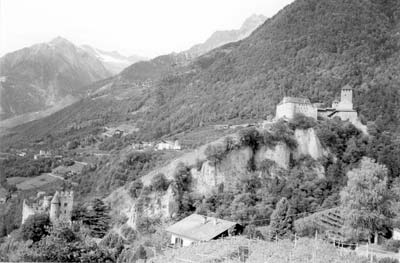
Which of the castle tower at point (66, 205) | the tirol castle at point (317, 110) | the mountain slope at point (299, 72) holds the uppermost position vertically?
the mountain slope at point (299, 72)

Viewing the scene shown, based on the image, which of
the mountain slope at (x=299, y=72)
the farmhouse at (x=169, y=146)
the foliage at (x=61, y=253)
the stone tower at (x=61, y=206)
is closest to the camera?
the foliage at (x=61, y=253)

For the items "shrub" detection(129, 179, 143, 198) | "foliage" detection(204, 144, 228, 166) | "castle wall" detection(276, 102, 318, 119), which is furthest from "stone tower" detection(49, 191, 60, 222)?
"castle wall" detection(276, 102, 318, 119)

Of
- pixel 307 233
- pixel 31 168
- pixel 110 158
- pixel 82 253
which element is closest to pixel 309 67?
pixel 110 158

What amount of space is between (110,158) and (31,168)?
782 inches

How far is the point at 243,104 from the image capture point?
103 metres

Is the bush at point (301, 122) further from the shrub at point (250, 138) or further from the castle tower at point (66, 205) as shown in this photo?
the castle tower at point (66, 205)

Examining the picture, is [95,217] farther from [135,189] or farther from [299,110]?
[299,110]

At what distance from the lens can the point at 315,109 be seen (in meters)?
58.3

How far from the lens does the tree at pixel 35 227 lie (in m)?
47.6

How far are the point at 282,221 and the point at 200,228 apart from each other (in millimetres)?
9207

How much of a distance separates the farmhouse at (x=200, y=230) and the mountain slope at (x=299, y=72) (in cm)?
5013

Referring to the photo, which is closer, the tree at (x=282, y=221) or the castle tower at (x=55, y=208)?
the tree at (x=282, y=221)

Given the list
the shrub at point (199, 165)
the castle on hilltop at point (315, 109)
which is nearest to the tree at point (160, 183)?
the shrub at point (199, 165)

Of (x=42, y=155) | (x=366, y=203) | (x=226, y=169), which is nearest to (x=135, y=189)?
(x=226, y=169)
